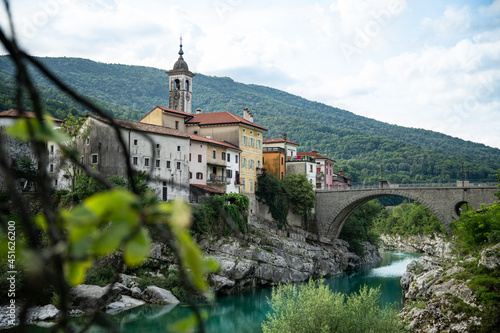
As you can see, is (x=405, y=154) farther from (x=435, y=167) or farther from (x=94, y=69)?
(x=94, y=69)

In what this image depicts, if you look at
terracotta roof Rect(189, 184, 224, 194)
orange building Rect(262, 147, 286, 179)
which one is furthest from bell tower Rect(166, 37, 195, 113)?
terracotta roof Rect(189, 184, 224, 194)

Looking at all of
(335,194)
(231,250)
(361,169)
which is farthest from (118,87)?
(231,250)

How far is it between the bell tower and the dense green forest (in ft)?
34.0

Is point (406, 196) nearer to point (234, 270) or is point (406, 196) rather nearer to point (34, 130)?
point (234, 270)

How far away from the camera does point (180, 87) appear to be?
5362 centimetres

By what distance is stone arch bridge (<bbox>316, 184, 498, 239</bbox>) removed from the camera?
147ft

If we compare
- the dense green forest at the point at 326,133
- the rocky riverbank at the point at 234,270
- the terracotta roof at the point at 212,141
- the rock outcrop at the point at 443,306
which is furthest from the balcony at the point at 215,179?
the rock outcrop at the point at 443,306

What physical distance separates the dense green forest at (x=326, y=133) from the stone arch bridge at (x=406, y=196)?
2888cm

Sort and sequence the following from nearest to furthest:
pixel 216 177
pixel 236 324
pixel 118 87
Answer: pixel 236 324, pixel 216 177, pixel 118 87

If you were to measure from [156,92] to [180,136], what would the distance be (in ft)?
520

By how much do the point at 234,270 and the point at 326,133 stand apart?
357 feet

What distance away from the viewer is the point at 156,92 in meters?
190

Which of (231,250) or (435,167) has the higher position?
(435,167)

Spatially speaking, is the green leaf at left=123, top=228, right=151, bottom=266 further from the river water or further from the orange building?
the orange building
